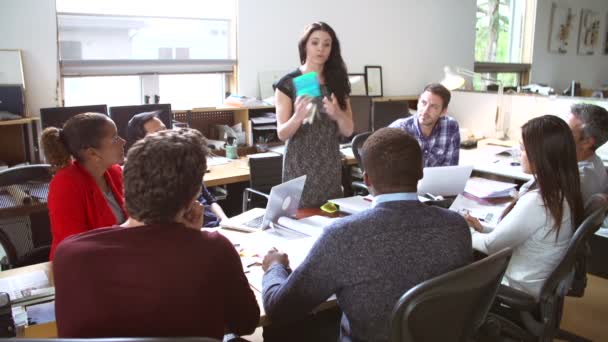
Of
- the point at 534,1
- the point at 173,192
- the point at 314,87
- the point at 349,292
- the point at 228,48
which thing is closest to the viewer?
the point at 173,192

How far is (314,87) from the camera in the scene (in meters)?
2.48

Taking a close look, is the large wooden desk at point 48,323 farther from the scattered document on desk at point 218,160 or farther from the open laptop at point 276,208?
the scattered document on desk at point 218,160

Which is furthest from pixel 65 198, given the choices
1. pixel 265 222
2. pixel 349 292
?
pixel 349 292

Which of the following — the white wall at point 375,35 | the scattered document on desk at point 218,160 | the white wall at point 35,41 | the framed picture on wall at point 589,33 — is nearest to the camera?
the white wall at point 35,41

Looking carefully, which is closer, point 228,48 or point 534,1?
point 228,48

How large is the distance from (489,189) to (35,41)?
2.83 metres

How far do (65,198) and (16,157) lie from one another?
1749 mm

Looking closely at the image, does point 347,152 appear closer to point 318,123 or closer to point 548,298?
point 318,123

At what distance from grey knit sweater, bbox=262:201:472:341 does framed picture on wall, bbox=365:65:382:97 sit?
3749mm

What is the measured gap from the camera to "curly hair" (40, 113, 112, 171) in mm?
1876

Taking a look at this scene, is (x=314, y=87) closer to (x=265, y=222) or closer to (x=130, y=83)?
(x=265, y=222)

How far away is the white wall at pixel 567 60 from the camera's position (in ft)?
21.5

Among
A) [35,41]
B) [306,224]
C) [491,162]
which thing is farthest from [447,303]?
[35,41]

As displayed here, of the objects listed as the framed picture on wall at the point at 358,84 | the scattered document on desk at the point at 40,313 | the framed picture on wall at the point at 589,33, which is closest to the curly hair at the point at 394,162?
the scattered document on desk at the point at 40,313
